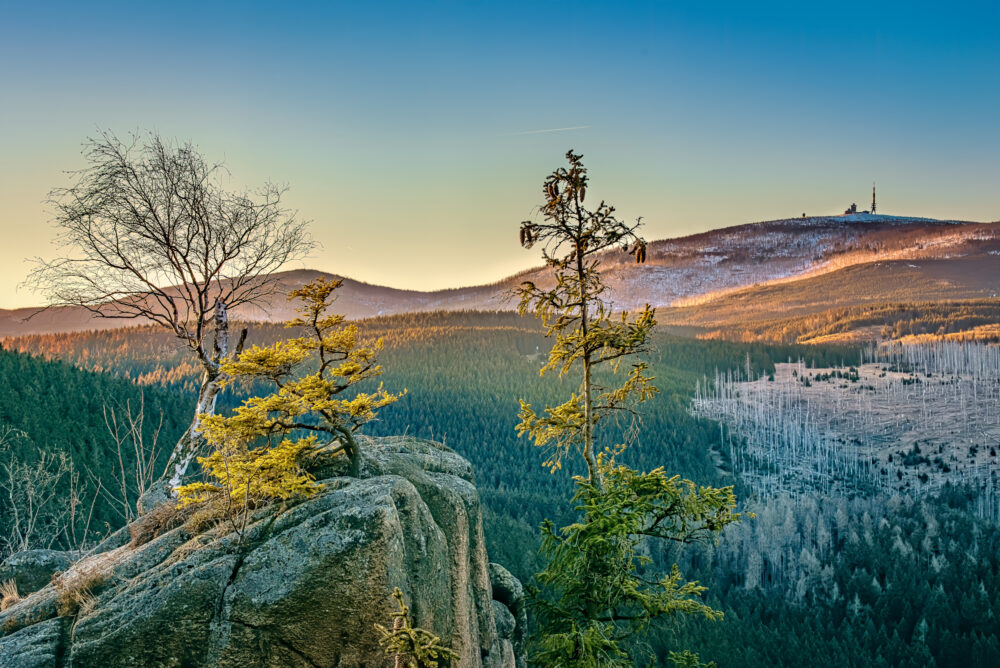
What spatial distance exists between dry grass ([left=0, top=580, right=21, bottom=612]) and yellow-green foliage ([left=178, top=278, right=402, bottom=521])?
4787mm

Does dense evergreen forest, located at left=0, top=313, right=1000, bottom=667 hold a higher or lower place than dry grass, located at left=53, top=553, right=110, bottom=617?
lower

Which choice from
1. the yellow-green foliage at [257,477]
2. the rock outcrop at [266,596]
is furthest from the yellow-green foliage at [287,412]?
the rock outcrop at [266,596]

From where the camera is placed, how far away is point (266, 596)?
11648 mm

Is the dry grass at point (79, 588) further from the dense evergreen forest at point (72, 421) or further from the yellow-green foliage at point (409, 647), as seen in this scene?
the dense evergreen forest at point (72, 421)

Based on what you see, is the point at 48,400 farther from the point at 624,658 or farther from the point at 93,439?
the point at 624,658

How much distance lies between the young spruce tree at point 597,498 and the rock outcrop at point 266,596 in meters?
3.84

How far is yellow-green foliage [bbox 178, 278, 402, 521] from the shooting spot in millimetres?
13609

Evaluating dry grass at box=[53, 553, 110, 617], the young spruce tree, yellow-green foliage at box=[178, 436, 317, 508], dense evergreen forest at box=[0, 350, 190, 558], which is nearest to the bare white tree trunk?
dry grass at box=[53, 553, 110, 617]

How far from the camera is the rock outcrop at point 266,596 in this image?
38.1 ft

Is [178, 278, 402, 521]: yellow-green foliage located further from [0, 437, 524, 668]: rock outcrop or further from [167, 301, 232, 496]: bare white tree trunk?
[167, 301, 232, 496]: bare white tree trunk

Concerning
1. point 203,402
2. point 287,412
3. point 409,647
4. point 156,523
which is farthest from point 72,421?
point 409,647

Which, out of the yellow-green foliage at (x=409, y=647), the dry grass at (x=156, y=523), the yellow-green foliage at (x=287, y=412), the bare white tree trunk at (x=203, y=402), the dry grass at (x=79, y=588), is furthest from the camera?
the bare white tree trunk at (x=203, y=402)

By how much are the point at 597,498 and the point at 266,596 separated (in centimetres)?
838

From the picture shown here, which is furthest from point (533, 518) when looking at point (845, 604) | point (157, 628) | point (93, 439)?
point (157, 628)
